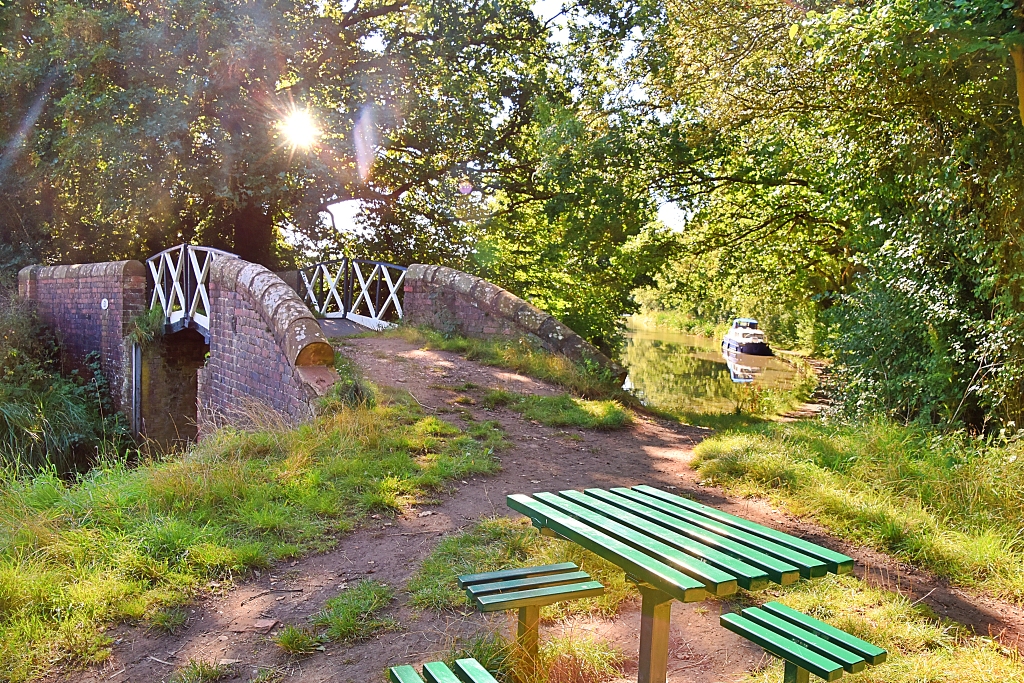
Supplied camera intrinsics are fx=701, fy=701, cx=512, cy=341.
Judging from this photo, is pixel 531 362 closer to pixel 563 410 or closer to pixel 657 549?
pixel 563 410

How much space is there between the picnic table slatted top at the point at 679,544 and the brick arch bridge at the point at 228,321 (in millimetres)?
4644

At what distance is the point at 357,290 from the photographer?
603 inches

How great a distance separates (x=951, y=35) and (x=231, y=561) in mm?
5887

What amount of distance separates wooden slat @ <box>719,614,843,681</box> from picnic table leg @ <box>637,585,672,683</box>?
26cm

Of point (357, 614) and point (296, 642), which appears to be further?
point (357, 614)

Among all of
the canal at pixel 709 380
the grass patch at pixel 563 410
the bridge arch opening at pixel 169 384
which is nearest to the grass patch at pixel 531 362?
the grass patch at pixel 563 410

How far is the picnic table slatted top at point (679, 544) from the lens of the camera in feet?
6.29

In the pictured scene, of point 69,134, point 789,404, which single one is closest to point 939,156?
point 789,404

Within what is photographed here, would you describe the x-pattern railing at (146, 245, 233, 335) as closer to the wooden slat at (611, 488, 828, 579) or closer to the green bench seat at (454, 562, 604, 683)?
the green bench seat at (454, 562, 604, 683)

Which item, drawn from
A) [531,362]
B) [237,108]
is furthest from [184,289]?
[531,362]

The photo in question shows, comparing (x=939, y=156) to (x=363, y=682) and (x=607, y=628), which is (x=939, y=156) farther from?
(x=363, y=682)

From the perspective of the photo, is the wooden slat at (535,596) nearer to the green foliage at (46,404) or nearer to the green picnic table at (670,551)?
the green picnic table at (670,551)

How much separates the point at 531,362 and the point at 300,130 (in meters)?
7.08

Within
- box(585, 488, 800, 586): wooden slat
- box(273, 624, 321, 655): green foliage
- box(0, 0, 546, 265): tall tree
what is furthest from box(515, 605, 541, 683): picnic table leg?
box(0, 0, 546, 265): tall tree
